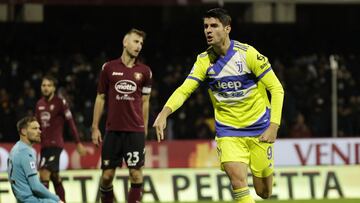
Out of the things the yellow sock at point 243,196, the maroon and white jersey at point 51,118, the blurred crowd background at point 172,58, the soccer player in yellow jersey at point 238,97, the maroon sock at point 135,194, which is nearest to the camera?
the yellow sock at point 243,196

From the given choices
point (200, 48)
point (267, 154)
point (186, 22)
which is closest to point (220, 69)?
point (267, 154)

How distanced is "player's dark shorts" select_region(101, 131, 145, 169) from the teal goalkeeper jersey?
1.86 m

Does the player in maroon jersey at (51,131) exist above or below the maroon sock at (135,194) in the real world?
above

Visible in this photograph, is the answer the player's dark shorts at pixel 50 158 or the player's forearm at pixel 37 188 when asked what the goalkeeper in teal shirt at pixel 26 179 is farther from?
the player's dark shorts at pixel 50 158

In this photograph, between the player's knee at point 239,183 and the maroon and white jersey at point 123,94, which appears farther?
the maroon and white jersey at point 123,94

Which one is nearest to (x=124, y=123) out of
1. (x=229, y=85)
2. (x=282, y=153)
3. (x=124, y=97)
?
(x=124, y=97)

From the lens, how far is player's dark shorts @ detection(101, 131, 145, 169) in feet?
35.7

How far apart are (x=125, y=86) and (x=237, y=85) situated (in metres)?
2.44

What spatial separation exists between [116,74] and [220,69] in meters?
2.45

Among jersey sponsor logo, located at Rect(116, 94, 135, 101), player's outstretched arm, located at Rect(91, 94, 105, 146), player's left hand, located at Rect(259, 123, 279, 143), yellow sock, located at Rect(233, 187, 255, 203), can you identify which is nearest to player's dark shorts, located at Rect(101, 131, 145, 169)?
player's outstretched arm, located at Rect(91, 94, 105, 146)

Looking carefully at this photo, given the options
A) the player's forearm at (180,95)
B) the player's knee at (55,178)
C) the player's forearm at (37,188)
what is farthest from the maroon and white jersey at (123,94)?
the player's forearm at (180,95)

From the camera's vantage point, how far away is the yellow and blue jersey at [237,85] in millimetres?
8672

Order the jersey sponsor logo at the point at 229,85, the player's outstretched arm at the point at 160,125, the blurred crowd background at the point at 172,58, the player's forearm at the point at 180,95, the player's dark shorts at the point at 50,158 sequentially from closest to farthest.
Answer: the player's outstretched arm at the point at 160,125, the player's forearm at the point at 180,95, the jersey sponsor logo at the point at 229,85, the player's dark shorts at the point at 50,158, the blurred crowd background at the point at 172,58

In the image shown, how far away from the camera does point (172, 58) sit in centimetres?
2316
